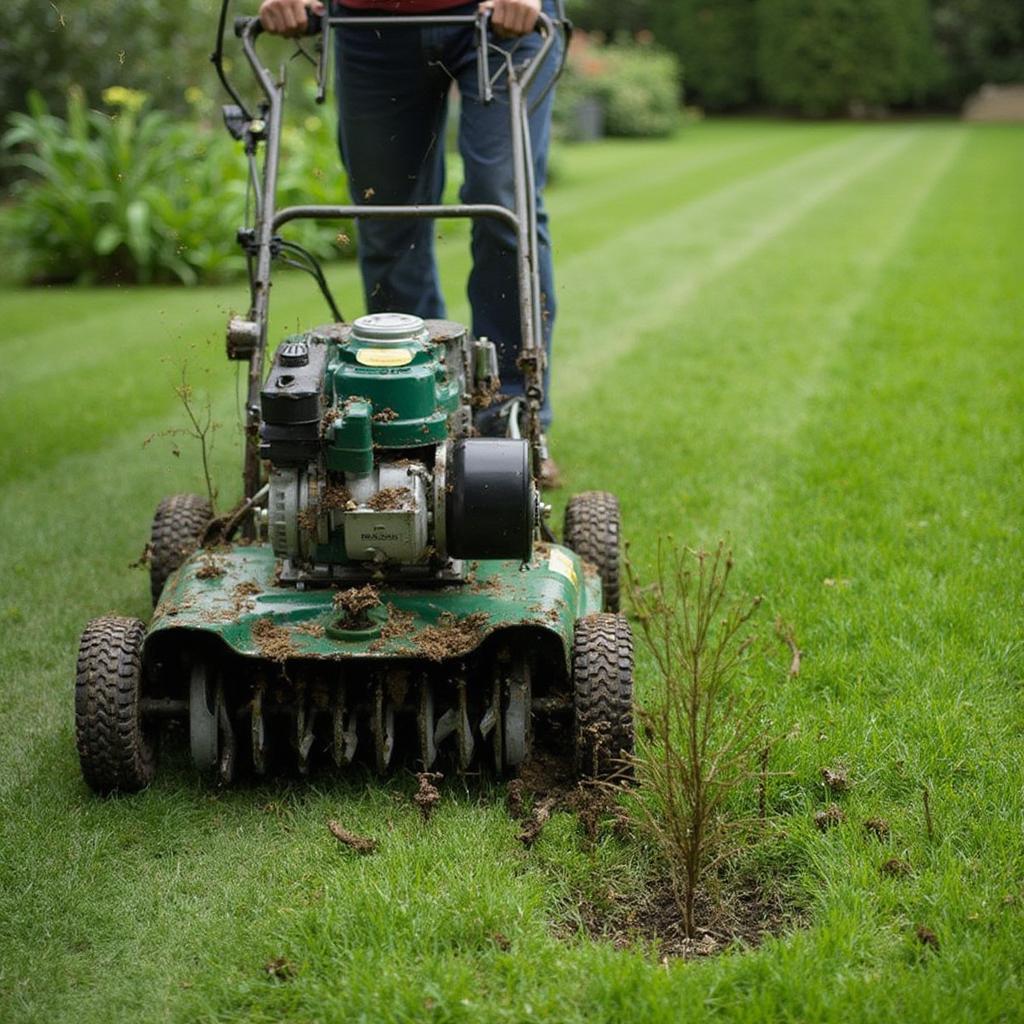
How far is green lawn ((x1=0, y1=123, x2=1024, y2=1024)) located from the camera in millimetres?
2168

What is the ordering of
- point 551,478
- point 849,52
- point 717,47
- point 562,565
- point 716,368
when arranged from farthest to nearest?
point 717,47 → point 849,52 → point 716,368 → point 551,478 → point 562,565

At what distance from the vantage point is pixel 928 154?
57.7ft

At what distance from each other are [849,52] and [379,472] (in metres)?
25.4

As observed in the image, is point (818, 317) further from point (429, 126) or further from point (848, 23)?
point (848, 23)

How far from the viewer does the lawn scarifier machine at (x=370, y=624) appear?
8.82 ft

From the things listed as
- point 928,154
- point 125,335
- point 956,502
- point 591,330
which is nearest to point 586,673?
point 956,502

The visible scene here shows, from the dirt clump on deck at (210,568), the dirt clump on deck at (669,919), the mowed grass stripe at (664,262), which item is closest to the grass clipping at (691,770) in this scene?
the dirt clump on deck at (669,919)

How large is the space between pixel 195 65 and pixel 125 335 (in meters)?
4.76

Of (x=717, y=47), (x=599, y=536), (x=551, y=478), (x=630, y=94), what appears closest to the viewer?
(x=599, y=536)

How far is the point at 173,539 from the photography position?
11.5ft

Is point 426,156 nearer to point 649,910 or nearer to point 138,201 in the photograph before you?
point 649,910

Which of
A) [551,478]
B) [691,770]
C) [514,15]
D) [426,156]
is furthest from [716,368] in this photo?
[691,770]

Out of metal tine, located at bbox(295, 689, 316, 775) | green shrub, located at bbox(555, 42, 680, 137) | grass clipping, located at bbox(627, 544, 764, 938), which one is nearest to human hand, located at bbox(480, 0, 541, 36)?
grass clipping, located at bbox(627, 544, 764, 938)

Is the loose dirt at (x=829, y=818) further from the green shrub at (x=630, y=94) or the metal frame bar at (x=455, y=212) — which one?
the green shrub at (x=630, y=94)
